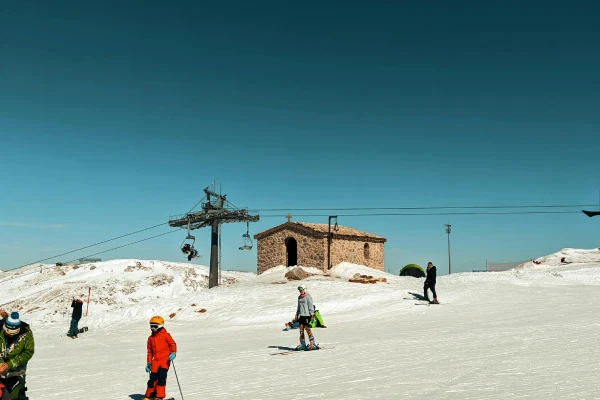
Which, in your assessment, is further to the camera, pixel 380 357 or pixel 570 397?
pixel 380 357

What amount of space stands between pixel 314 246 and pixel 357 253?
430 centimetres

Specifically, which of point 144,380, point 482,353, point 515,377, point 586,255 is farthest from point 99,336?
point 586,255

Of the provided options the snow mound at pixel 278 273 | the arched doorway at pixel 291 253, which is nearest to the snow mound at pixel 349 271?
the snow mound at pixel 278 273

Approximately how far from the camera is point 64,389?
9914 mm

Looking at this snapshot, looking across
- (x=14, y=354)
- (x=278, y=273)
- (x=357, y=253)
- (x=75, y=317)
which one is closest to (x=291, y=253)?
(x=278, y=273)

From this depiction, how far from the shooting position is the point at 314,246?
118 ft

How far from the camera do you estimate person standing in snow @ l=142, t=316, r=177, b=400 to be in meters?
8.16

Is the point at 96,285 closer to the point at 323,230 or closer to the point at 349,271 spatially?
the point at 323,230

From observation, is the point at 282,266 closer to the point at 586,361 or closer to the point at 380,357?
the point at 380,357

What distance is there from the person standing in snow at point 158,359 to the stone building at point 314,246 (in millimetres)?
27063

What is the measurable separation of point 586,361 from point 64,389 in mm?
10904

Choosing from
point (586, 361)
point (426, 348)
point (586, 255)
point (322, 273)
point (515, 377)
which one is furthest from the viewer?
point (586, 255)

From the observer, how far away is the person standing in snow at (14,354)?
7031 millimetres

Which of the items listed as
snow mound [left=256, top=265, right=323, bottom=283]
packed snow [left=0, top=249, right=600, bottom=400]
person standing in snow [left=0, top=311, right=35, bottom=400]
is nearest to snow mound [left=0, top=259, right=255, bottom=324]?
packed snow [left=0, top=249, right=600, bottom=400]
